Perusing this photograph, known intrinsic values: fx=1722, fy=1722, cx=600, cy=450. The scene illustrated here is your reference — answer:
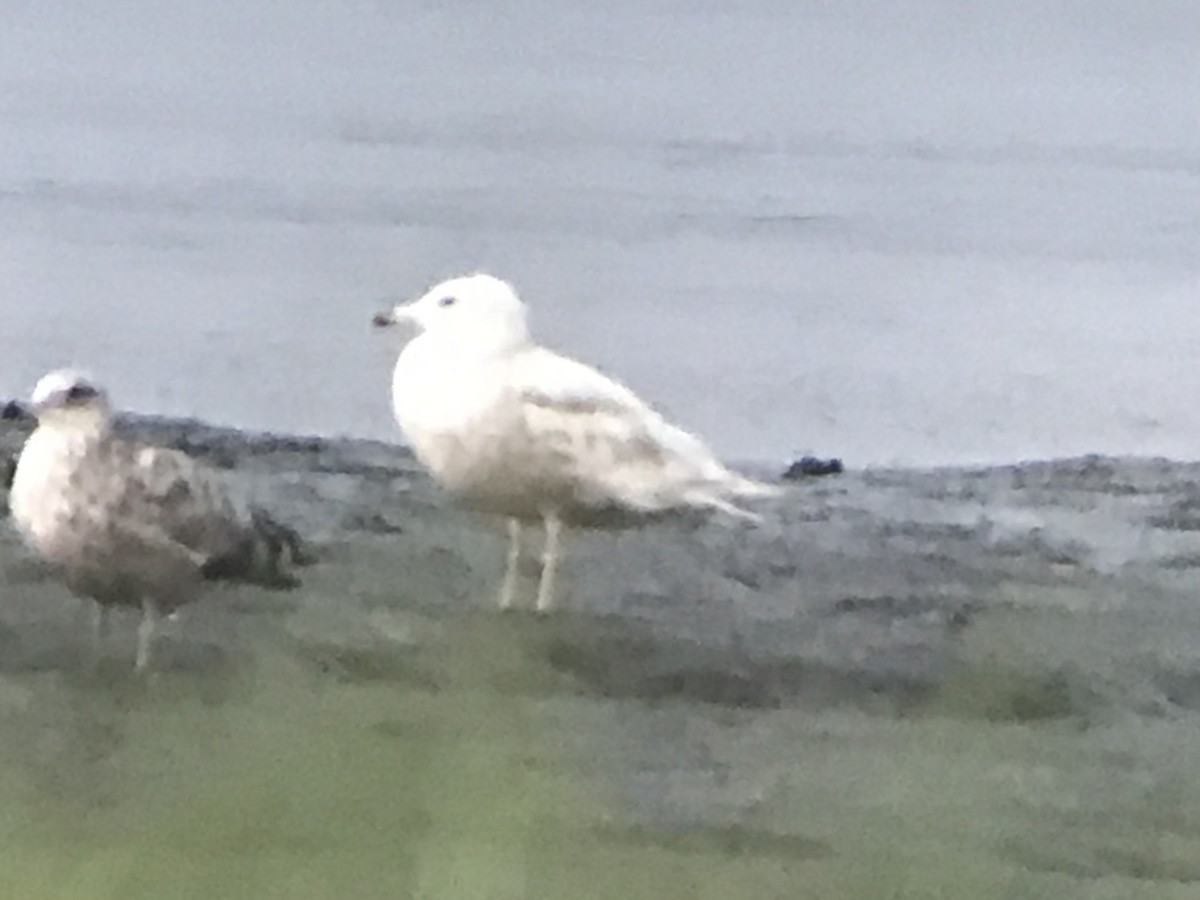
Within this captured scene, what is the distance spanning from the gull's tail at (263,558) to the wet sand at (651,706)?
13 mm

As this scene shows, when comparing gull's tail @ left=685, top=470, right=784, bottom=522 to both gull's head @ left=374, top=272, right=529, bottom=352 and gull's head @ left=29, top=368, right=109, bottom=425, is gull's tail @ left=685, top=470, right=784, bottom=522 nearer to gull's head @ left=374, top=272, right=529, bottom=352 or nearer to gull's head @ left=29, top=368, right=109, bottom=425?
gull's head @ left=374, top=272, right=529, bottom=352

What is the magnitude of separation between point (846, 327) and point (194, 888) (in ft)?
1.98

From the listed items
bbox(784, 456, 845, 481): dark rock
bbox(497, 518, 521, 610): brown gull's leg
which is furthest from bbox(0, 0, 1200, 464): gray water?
bbox(497, 518, 521, 610): brown gull's leg

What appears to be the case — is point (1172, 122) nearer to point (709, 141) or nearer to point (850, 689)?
point (709, 141)

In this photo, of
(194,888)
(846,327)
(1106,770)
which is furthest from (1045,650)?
(194,888)

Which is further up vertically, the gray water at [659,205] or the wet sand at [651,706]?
the gray water at [659,205]

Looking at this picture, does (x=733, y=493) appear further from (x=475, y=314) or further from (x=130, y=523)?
(x=130, y=523)

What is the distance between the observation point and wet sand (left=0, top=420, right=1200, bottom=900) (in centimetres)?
117

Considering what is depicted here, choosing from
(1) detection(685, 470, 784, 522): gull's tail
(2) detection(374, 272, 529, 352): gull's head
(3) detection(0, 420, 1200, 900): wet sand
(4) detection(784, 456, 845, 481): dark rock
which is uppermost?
Result: (2) detection(374, 272, 529, 352): gull's head

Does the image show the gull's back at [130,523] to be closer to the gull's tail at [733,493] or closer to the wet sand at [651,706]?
the wet sand at [651,706]

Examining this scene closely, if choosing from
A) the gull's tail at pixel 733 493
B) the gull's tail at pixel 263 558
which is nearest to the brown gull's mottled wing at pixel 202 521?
the gull's tail at pixel 263 558

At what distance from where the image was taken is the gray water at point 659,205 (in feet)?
3.98

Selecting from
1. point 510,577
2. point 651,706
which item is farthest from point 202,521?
point 651,706

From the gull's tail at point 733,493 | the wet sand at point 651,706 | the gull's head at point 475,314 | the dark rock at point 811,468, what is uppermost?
the gull's head at point 475,314
